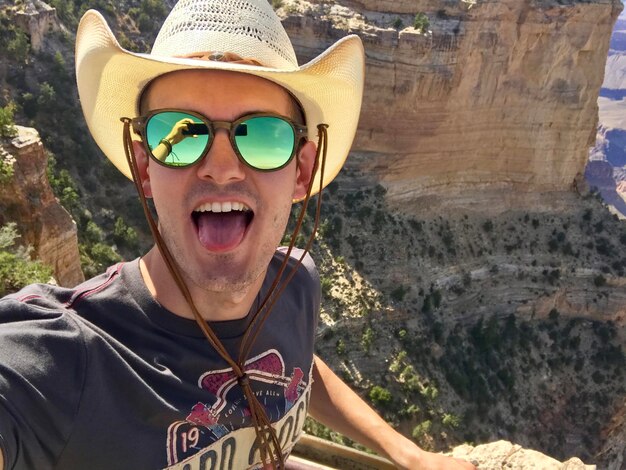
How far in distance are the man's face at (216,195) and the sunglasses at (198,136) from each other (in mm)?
27

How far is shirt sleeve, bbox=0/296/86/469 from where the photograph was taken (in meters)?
1.75

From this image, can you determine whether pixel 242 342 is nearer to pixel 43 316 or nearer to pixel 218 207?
pixel 218 207

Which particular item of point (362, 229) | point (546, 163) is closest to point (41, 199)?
point (362, 229)

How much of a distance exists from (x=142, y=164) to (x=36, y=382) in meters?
1.02

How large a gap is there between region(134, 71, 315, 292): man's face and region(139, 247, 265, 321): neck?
3.8 inches

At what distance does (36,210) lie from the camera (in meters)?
9.57

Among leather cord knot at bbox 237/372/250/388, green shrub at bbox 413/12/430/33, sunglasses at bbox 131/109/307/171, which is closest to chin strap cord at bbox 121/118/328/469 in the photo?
leather cord knot at bbox 237/372/250/388

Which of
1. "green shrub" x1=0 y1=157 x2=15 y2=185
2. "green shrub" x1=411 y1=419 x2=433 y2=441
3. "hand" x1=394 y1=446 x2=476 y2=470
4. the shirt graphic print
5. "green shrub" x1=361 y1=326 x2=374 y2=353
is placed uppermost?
"green shrub" x1=0 y1=157 x2=15 y2=185

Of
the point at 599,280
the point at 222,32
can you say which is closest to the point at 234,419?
the point at 222,32

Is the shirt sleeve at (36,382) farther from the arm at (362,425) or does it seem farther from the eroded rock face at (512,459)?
the eroded rock face at (512,459)

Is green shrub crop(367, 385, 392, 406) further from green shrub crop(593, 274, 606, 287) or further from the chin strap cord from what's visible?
the chin strap cord

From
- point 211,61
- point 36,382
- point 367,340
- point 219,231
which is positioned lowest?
point 367,340

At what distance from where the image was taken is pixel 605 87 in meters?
156

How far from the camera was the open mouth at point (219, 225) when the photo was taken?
7.00 ft
